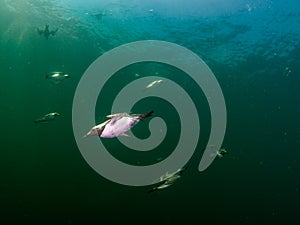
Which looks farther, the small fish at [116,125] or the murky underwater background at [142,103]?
the murky underwater background at [142,103]

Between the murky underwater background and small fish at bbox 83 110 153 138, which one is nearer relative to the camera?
small fish at bbox 83 110 153 138

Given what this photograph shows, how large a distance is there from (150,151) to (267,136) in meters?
18.8

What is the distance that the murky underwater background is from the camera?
19.1 meters

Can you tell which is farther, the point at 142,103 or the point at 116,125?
Result: the point at 142,103

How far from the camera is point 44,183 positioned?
21516 mm

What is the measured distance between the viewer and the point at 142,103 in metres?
33.4

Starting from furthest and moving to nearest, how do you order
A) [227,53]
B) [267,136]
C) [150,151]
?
[267,136] < [150,151] < [227,53]

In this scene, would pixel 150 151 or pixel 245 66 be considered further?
pixel 150 151

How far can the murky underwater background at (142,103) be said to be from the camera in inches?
750

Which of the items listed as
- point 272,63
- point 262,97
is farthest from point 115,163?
point 262,97

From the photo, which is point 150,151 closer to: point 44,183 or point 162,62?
point 162,62

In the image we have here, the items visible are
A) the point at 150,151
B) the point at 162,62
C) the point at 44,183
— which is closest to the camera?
the point at 44,183

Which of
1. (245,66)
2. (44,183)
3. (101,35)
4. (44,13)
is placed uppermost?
(44,13)

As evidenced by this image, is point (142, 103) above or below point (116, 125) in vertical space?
below
